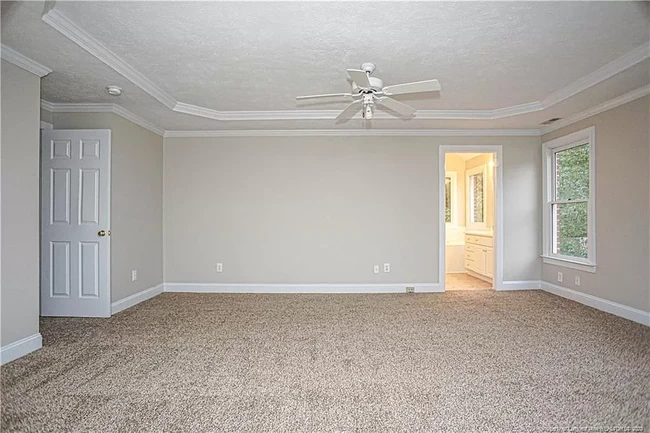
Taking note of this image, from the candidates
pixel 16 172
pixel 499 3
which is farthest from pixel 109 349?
pixel 499 3

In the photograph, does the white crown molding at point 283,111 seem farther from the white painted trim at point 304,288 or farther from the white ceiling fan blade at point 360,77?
the white painted trim at point 304,288

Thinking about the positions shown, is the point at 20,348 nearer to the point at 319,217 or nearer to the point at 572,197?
the point at 319,217

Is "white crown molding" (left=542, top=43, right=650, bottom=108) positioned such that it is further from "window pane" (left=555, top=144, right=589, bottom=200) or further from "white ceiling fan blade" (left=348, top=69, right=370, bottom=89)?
"white ceiling fan blade" (left=348, top=69, right=370, bottom=89)

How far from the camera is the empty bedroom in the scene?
2461 mm

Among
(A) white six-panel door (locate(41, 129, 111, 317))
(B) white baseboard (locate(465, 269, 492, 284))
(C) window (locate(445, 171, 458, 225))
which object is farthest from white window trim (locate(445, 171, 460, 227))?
(A) white six-panel door (locate(41, 129, 111, 317))

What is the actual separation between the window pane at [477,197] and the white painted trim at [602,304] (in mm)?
2227

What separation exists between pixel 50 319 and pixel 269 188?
306 centimetres

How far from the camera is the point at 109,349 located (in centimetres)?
323

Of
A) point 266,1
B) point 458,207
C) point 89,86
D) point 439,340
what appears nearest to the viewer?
point 266,1

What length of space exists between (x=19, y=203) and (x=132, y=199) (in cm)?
179

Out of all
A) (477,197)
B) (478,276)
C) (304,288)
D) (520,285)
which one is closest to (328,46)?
(304,288)

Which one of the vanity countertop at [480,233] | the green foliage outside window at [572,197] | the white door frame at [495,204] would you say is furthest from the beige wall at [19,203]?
the vanity countertop at [480,233]

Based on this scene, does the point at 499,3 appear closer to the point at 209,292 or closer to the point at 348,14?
the point at 348,14

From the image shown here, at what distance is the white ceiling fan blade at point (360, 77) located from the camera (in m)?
2.86
